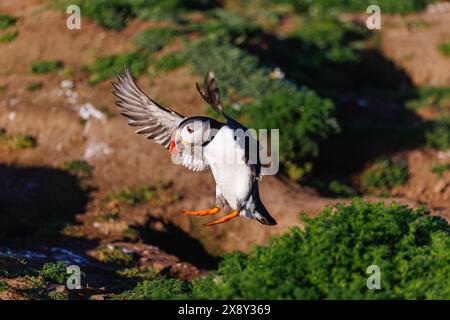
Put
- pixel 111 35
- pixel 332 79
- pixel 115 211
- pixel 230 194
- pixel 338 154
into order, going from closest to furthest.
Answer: pixel 230 194
pixel 115 211
pixel 338 154
pixel 111 35
pixel 332 79

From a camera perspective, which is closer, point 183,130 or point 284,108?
point 183,130

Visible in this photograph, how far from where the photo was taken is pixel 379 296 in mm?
7117

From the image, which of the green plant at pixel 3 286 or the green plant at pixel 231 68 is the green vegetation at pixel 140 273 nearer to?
the green plant at pixel 3 286

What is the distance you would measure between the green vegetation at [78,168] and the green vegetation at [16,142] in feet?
2.82

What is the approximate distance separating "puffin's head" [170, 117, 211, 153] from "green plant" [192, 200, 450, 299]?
3.65ft

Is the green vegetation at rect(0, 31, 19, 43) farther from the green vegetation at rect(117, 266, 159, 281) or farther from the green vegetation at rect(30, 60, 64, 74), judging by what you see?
the green vegetation at rect(117, 266, 159, 281)

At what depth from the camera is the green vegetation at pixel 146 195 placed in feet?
43.5

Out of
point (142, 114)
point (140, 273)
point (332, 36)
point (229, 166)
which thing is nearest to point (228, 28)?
point (332, 36)

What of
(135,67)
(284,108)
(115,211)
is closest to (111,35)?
(135,67)

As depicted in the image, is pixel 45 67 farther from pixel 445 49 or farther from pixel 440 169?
pixel 445 49

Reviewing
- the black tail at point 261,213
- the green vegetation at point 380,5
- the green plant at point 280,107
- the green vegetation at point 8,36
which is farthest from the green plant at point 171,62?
the black tail at point 261,213
